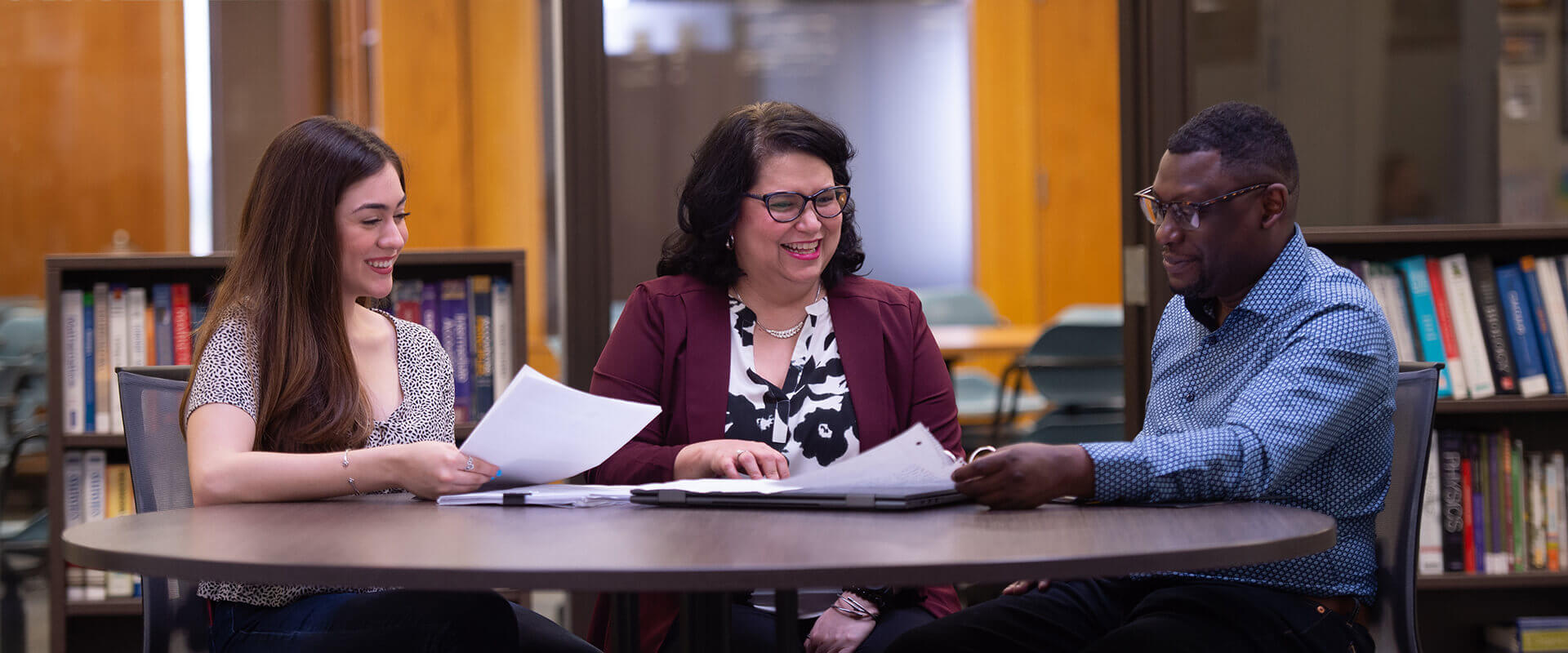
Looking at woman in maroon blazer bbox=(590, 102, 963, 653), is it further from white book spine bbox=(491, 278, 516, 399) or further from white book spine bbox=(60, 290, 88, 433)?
white book spine bbox=(60, 290, 88, 433)

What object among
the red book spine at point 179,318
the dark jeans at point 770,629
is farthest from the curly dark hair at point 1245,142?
the red book spine at point 179,318

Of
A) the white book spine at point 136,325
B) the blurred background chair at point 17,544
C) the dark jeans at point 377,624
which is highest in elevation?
the white book spine at point 136,325

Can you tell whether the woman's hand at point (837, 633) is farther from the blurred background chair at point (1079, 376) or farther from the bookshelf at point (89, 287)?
the blurred background chair at point (1079, 376)

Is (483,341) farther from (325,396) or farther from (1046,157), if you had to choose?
(1046,157)

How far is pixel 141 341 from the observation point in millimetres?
2629

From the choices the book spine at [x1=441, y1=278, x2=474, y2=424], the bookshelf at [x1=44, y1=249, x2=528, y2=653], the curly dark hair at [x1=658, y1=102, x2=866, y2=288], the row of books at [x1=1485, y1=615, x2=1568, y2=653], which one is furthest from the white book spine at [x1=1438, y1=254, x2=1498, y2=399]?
the book spine at [x1=441, y1=278, x2=474, y2=424]

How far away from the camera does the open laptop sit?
133 cm

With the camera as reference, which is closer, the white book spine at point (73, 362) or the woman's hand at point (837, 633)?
the woman's hand at point (837, 633)

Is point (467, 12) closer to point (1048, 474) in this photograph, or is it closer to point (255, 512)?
point (255, 512)

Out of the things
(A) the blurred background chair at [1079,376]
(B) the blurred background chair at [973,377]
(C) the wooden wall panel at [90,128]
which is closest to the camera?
Result: (C) the wooden wall panel at [90,128]

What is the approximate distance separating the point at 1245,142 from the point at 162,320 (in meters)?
2.16

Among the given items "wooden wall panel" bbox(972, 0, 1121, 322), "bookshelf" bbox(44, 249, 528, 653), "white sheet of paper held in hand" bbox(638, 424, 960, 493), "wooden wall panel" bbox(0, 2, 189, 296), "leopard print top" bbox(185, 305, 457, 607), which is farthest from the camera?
"wooden wall panel" bbox(972, 0, 1121, 322)

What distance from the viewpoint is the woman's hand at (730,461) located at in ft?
5.29

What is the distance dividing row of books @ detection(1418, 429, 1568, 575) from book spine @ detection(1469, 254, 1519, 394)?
0.11 m
